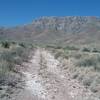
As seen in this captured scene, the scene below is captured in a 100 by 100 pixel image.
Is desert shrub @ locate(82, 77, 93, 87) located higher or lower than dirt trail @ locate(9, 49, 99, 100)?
higher

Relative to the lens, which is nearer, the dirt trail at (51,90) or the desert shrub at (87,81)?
the dirt trail at (51,90)

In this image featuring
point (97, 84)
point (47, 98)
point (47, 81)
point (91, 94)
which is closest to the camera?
point (47, 98)

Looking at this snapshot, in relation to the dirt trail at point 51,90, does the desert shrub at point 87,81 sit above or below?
above

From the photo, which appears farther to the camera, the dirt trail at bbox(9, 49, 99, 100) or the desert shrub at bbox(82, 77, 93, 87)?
the desert shrub at bbox(82, 77, 93, 87)

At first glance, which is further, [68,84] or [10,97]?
[68,84]

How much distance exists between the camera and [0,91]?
413 inches

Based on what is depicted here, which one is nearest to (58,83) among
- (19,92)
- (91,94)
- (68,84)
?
(68,84)

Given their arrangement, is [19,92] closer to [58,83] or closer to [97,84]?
[58,83]

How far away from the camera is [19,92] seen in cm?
1105

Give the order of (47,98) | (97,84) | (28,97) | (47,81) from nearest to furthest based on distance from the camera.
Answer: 1. (28,97)
2. (47,98)
3. (97,84)
4. (47,81)

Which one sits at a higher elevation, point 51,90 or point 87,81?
point 87,81

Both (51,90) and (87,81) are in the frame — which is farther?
(87,81)

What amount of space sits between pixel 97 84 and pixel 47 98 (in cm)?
400

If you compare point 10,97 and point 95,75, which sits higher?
point 95,75
